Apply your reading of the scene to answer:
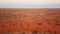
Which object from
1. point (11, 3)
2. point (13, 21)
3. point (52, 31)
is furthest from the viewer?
point (11, 3)

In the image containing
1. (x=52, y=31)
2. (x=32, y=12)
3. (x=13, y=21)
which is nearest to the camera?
(x=52, y=31)

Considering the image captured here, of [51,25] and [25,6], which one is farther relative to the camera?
Result: [25,6]

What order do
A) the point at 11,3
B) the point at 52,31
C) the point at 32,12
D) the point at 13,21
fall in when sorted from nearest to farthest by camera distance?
1. the point at 52,31
2. the point at 13,21
3. the point at 32,12
4. the point at 11,3

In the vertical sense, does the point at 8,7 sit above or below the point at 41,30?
above

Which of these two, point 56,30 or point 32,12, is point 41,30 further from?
point 32,12

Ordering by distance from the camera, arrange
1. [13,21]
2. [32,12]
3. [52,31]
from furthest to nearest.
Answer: [32,12]
[13,21]
[52,31]

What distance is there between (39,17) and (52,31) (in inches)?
7.8

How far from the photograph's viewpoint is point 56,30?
31.8 inches

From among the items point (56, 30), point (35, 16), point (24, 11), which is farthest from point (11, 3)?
point (56, 30)

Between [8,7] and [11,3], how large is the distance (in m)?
0.06

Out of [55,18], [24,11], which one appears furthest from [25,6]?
[55,18]

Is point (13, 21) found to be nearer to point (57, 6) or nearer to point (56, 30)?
point (56, 30)

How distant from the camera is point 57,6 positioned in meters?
1.15

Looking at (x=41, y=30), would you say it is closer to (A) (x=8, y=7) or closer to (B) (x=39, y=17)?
(B) (x=39, y=17)
